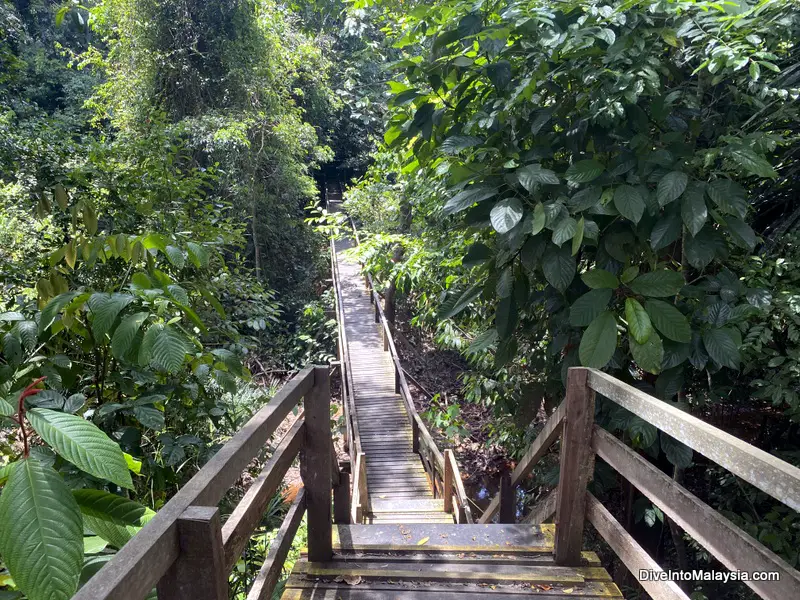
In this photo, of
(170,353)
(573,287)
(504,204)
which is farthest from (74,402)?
(573,287)

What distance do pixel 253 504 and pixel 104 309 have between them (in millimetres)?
685

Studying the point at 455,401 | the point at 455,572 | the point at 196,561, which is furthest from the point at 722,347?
the point at 455,401

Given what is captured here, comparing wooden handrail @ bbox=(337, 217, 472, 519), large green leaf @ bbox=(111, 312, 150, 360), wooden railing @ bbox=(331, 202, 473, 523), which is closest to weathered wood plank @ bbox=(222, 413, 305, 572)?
large green leaf @ bbox=(111, 312, 150, 360)

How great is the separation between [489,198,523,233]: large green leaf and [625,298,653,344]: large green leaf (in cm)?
50

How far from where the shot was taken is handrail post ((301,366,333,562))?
1.98 m

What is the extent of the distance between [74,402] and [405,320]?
11.7m

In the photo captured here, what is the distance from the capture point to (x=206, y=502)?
974 mm

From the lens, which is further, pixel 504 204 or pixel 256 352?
pixel 256 352

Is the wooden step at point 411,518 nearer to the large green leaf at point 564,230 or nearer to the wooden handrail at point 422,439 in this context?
the wooden handrail at point 422,439

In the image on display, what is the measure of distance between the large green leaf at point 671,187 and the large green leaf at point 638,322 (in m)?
0.39

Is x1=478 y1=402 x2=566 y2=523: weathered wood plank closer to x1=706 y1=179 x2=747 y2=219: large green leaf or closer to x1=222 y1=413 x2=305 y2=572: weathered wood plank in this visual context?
x1=706 y1=179 x2=747 y2=219: large green leaf

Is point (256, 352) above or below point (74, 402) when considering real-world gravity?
below

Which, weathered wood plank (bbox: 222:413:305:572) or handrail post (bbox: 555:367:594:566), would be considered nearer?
weathered wood plank (bbox: 222:413:305:572)

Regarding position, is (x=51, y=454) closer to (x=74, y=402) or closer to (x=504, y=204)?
(x=74, y=402)
